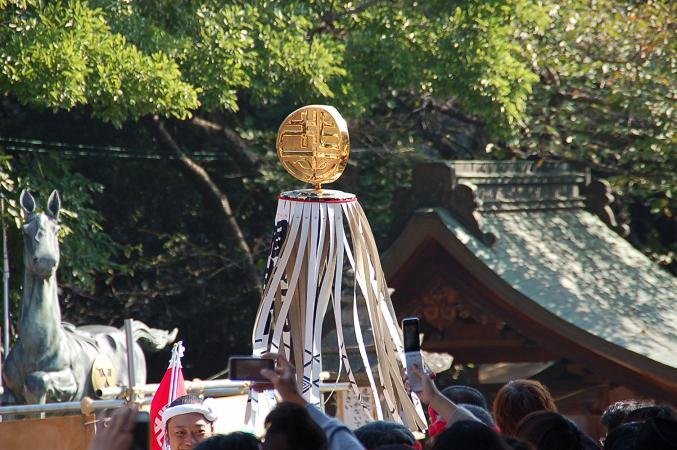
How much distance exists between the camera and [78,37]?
8.12 meters

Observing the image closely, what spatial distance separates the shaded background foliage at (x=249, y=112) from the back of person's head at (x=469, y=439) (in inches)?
186

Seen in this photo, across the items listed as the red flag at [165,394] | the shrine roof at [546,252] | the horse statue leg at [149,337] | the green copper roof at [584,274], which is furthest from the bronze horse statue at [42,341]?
the red flag at [165,394]

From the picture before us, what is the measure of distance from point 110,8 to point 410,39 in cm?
260

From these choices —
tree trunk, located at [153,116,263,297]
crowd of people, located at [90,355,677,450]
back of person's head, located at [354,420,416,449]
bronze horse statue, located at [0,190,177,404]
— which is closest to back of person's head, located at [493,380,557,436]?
crowd of people, located at [90,355,677,450]

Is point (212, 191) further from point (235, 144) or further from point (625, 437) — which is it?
point (625, 437)

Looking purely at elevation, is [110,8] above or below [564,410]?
above

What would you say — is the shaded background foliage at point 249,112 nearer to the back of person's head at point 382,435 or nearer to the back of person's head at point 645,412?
the back of person's head at point 645,412

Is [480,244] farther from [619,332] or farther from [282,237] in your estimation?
[282,237]

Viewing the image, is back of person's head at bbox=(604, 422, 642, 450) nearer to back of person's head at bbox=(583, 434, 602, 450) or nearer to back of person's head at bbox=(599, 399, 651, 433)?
back of person's head at bbox=(583, 434, 602, 450)

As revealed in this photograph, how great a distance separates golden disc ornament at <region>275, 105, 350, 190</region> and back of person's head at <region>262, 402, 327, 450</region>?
2.06 meters

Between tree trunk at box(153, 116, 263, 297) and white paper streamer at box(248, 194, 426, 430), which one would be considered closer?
white paper streamer at box(248, 194, 426, 430)

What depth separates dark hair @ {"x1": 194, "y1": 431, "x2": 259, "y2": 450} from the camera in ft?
9.72

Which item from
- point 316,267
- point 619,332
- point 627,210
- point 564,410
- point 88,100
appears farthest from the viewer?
point 627,210

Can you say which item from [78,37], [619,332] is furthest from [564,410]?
[78,37]
